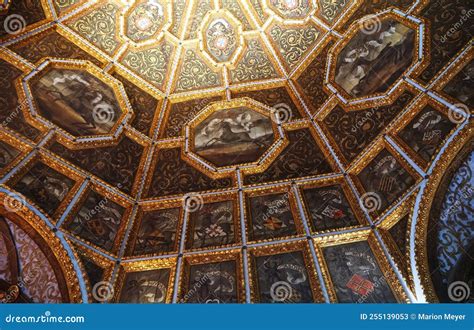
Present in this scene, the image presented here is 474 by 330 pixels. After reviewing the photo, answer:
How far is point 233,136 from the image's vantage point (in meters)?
11.0

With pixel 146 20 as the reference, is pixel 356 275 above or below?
below

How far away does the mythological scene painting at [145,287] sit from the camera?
794 cm

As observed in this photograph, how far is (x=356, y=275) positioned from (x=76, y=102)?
307 inches

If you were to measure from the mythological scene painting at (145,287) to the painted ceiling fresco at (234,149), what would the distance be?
31 mm

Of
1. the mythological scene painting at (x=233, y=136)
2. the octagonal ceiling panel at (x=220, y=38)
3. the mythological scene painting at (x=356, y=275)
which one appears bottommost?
the mythological scene painting at (x=356, y=275)

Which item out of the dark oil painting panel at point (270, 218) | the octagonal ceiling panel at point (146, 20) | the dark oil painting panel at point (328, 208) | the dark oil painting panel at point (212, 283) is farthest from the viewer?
the octagonal ceiling panel at point (146, 20)

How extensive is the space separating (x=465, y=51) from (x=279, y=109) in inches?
184

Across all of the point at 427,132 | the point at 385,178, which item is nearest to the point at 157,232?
the point at 385,178

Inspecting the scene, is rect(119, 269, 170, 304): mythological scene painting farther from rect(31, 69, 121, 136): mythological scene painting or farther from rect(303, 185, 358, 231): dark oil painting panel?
rect(31, 69, 121, 136): mythological scene painting

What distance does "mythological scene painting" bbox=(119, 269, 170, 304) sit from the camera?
794 centimetres

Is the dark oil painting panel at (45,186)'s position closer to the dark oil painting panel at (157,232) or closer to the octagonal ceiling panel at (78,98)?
the octagonal ceiling panel at (78,98)

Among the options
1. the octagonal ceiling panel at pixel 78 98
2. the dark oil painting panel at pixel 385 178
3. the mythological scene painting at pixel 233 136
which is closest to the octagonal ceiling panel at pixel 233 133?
the mythological scene painting at pixel 233 136

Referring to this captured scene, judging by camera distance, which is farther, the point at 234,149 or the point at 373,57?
the point at 234,149

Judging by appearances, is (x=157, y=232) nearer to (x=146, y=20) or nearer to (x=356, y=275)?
(x=356, y=275)
